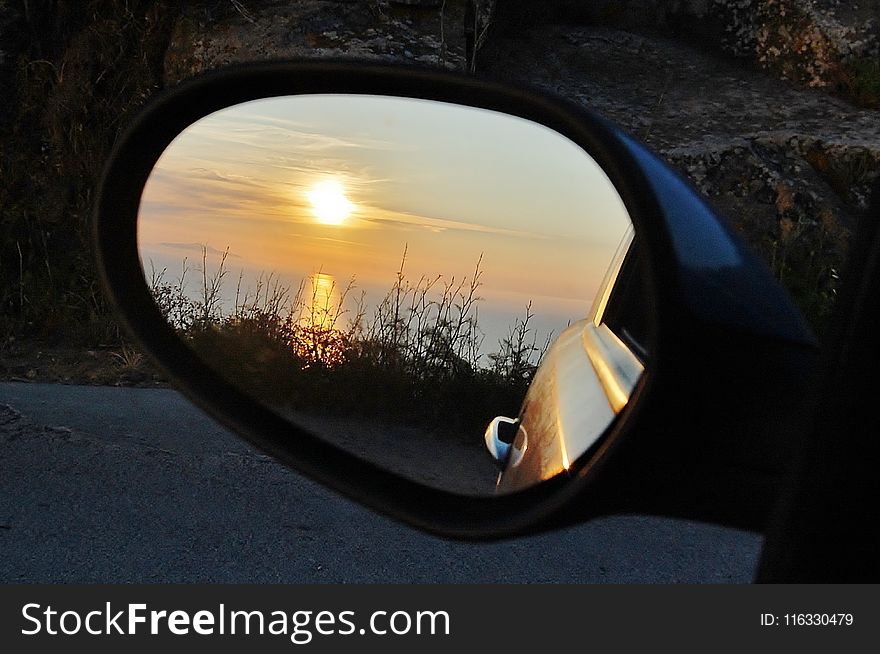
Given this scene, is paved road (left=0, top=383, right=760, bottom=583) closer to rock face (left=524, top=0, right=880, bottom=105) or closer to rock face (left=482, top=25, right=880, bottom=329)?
rock face (left=482, top=25, right=880, bottom=329)

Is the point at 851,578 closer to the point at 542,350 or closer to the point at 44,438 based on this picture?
the point at 542,350

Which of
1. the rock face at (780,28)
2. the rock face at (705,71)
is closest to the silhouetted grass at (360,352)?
the rock face at (705,71)

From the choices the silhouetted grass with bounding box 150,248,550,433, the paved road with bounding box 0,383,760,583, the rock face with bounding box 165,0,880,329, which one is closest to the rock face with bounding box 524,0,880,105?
the rock face with bounding box 165,0,880,329

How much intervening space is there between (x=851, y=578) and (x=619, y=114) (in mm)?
7607

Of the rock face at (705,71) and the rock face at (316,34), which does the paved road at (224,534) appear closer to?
the rock face at (705,71)

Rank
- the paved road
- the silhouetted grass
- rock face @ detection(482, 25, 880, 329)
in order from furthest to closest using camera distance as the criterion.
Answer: rock face @ detection(482, 25, 880, 329), the paved road, the silhouetted grass

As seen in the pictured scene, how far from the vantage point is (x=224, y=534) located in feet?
11.0

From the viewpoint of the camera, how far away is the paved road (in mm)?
3051

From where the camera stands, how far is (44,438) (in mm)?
4105

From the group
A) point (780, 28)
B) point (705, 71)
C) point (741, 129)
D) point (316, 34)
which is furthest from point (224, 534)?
point (780, 28)

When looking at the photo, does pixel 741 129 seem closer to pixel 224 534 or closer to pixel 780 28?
pixel 780 28

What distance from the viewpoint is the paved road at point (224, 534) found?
305cm

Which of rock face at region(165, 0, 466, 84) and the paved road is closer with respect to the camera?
the paved road

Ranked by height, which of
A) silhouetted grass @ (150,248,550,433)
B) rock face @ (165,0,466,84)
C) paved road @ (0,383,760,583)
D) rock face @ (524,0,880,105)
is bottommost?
paved road @ (0,383,760,583)
